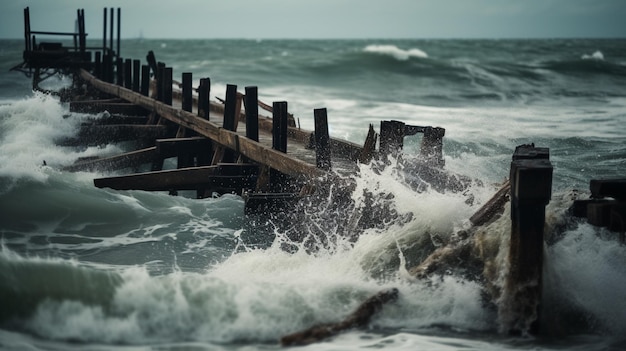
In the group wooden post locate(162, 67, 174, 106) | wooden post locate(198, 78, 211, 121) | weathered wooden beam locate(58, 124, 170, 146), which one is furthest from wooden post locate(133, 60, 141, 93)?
wooden post locate(198, 78, 211, 121)

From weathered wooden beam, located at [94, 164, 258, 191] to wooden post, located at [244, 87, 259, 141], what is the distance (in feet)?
1.66

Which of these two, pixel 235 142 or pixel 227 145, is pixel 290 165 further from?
pixel 227 145

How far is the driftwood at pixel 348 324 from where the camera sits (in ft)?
17.6

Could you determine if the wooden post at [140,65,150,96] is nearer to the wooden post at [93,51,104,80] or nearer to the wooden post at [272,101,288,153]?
the wooden post at [93,51,104,80]

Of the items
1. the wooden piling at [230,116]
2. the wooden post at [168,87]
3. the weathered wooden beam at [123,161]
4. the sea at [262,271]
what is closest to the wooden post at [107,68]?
the wooden post at [168,87]

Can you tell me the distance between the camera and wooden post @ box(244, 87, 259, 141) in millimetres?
9188

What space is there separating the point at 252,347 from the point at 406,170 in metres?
2.67

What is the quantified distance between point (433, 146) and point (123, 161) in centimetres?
479

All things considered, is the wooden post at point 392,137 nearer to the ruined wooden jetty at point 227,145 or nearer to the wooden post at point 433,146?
the ruined wooden jetty at point 227,145

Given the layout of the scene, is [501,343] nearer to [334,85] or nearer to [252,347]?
[252,347]

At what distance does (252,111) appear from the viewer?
930 centimetres

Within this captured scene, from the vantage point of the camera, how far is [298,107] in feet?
86.7

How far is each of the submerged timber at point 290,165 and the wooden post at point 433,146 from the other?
1cm

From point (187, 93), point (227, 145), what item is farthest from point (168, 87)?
point (227, 145)
